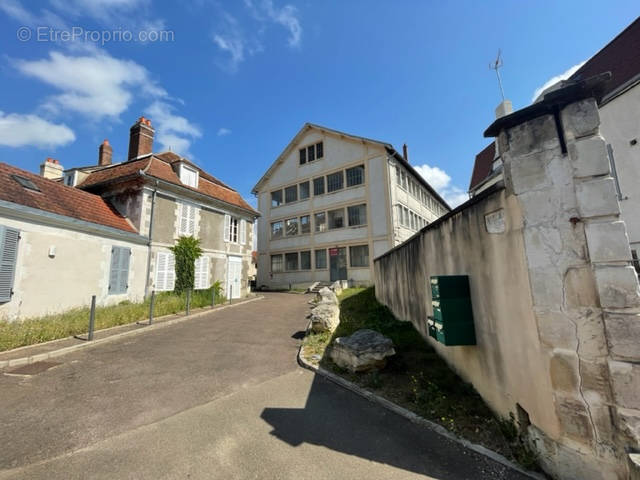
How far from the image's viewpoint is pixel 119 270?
11.5 meters

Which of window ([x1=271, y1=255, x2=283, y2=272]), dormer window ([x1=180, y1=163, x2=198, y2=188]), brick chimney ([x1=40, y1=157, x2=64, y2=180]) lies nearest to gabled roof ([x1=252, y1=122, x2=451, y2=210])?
window ([x1=271, y1=255, x2=283, y2=272])

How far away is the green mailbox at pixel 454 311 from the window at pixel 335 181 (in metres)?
19.3

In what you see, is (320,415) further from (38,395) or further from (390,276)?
(390,276)

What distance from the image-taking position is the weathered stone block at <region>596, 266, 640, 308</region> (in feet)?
6.92

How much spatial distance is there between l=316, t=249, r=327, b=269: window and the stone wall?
765 inches

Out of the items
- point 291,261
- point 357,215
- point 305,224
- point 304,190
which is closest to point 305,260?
point 291,261

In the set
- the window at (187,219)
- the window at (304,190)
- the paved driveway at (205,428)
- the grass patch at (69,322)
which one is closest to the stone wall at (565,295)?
the paved driveway at (205,428)

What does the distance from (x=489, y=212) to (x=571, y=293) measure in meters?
1.05

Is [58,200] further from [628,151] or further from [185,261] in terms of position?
[628,151]

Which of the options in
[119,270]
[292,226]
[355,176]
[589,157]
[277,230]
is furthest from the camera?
[277,230]

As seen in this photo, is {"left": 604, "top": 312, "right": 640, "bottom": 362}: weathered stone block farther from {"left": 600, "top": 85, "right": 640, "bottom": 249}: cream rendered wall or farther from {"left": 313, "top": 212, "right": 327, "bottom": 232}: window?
{"left": 313, "top": 212, "right": 327, "bottom": 232}: window

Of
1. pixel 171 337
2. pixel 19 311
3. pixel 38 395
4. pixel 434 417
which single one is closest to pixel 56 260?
pixel 19 311

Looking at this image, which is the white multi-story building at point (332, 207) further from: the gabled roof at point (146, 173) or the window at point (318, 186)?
the gabled roof at point (146, 173)

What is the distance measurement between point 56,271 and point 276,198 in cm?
1846
